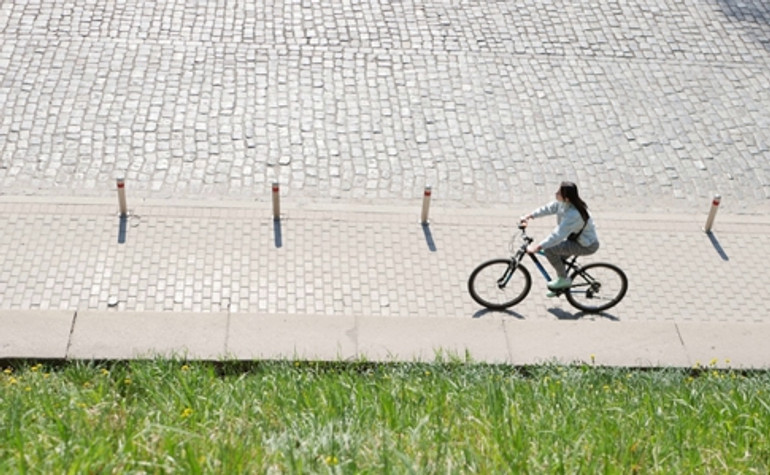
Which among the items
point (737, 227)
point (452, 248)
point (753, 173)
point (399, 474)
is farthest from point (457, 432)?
point (753, 173)

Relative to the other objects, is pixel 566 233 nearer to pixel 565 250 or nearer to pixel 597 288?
pixel 565 250

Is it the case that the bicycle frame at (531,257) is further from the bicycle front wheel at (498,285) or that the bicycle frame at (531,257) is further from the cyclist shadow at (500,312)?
the cyclist shadow at (500,312)

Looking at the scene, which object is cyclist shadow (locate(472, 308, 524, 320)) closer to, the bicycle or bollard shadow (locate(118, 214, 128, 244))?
the bicycle

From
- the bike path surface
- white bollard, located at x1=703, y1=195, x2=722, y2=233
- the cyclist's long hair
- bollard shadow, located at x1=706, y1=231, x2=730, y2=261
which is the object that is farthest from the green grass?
white bollard, located at x1=703, y1=195, x2=722, y2=233

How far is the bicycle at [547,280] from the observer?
9844mm

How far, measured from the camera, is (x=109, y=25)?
14.6 meters

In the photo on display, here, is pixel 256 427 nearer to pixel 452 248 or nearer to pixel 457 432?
pixel 457 432

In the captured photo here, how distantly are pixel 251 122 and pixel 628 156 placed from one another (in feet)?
16.3

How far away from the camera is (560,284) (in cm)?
983

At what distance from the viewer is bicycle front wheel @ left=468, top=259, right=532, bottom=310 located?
32.3 feet

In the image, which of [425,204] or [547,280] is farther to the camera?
[425,204]

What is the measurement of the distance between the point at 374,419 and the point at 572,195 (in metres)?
3.33

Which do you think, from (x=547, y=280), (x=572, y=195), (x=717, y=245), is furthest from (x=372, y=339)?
(x=717, y=245)

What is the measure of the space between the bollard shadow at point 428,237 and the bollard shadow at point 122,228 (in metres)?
3.32
